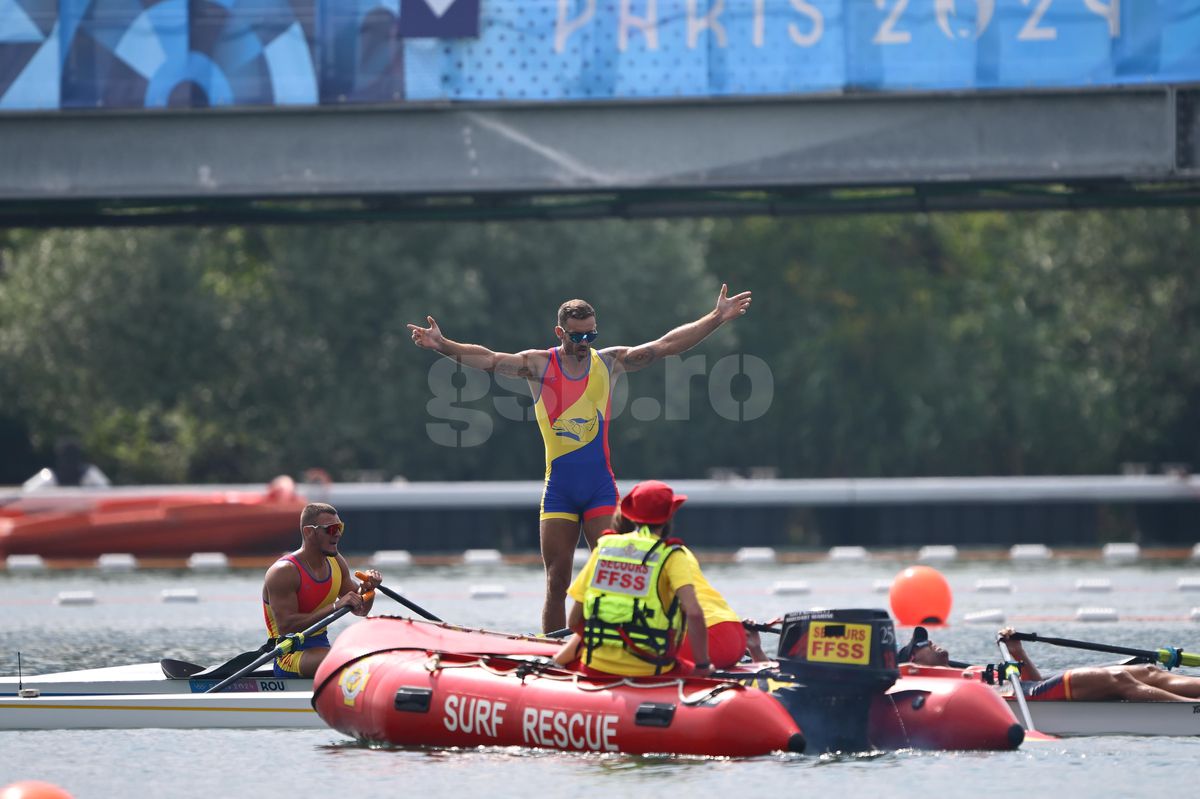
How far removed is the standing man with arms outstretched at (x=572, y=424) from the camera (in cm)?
1341

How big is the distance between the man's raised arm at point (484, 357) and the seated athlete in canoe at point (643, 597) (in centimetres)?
243

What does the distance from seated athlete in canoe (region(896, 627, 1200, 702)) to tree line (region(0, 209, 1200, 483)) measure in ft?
87.3

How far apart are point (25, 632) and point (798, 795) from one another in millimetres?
11350

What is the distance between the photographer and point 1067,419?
41750 mm

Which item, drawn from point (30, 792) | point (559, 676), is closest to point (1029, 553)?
point (559, 676)

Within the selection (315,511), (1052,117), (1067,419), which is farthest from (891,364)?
(315,511)

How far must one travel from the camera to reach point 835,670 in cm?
1065

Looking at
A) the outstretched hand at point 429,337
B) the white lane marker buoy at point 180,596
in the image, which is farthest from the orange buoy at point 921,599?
the white lane marker buoy at point 180,596

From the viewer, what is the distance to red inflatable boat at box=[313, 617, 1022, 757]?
10570 mm

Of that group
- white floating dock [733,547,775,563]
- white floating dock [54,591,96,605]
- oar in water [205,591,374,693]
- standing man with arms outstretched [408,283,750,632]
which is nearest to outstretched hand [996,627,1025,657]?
standing man with arms outstretched [408,283,750,632]

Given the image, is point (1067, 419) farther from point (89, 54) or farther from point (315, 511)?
point (315, 511)

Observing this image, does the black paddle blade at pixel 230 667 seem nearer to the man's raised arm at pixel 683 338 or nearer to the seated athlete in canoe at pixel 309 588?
the seated athlete in canoe at pixel 309 588

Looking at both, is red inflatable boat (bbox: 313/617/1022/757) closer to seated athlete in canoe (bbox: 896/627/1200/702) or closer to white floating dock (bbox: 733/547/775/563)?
seated athlete in canoe (bbox: 896/627/1200/702)

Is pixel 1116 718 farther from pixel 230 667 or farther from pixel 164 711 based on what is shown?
pixel 164 711
